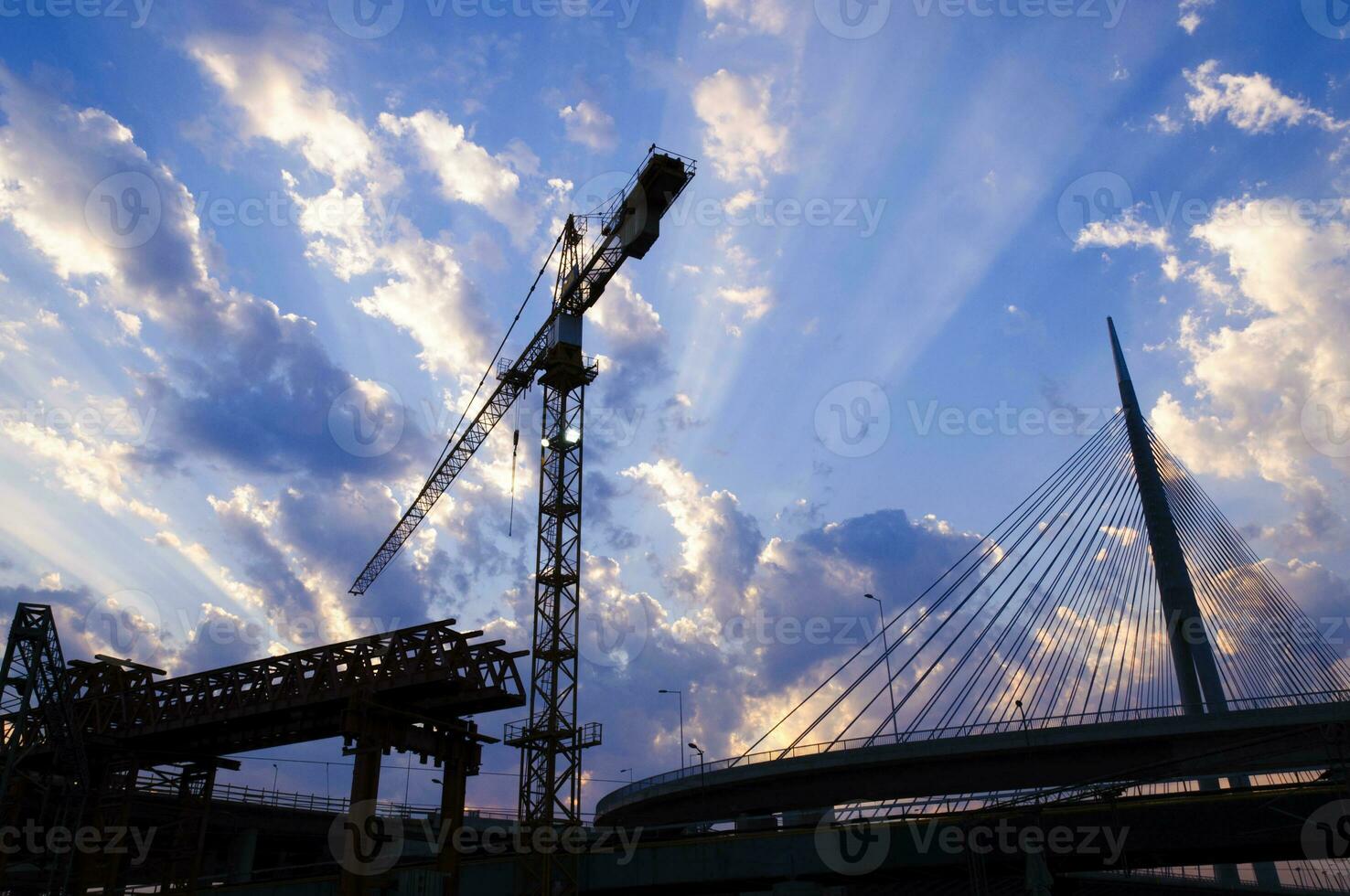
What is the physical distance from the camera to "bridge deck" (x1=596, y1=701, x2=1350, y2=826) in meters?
46.8

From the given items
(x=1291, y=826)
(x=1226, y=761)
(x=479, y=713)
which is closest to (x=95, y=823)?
(x=479, y=713)

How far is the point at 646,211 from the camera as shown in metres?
60.0

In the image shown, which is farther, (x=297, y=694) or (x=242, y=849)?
(x=242, y=849)

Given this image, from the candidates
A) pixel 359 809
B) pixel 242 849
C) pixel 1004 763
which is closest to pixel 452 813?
pixel 359 809

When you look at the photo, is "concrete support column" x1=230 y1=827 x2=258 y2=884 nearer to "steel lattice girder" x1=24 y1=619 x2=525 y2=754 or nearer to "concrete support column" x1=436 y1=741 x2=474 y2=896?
"steel lattice girder" x1=24 y1=619 x2=525 y2=754

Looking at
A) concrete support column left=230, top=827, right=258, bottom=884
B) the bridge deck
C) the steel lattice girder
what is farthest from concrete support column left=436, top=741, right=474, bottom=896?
concrete support column left=230, top=827, right=258, bottom=884

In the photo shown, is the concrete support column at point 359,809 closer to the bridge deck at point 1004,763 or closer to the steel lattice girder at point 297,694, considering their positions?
the steel lattice girder at point 297,694

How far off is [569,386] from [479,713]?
94.5ft

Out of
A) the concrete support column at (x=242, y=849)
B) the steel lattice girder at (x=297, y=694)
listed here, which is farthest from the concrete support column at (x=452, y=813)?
the concrete support column at (x=242, y=849)

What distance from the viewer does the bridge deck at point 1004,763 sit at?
46812mm

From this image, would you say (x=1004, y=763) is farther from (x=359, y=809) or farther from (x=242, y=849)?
(x=242, y=849)

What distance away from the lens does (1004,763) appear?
51.8 metres

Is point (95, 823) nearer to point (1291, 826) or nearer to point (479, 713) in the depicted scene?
point (479, 713)

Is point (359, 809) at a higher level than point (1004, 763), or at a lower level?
lower
